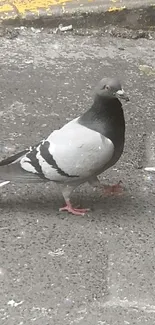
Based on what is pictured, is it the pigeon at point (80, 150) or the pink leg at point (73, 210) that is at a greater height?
the pigeon at point (80, 150)

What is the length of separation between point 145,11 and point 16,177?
92.8 inches

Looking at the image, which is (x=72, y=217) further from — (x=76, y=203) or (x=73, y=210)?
(x=76, y=203)

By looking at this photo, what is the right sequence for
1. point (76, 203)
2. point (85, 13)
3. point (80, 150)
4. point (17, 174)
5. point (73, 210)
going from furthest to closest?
point (85, 13) < point (76, 203) < point (73, 210) < point (17, 174) < point (80, 150)

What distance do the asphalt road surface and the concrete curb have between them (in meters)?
0.29

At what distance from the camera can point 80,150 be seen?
3178mm

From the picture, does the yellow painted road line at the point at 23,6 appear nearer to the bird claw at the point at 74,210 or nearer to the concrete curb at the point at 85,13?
the concrete curb at the point at 85,13

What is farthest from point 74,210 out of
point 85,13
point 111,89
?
point 85,13

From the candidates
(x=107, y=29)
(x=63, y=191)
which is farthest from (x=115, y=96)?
(x=107, y=29)

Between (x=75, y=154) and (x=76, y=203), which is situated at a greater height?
(x=75, y=154)

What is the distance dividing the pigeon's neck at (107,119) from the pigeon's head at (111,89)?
3cm

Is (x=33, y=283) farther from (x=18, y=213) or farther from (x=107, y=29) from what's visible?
(x=107, y=29)

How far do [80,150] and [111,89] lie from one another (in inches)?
12.8

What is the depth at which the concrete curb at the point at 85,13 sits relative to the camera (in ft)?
16.7

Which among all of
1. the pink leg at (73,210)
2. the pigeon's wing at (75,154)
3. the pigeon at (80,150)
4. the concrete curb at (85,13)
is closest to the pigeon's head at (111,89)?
the pigeon at (80,150)
